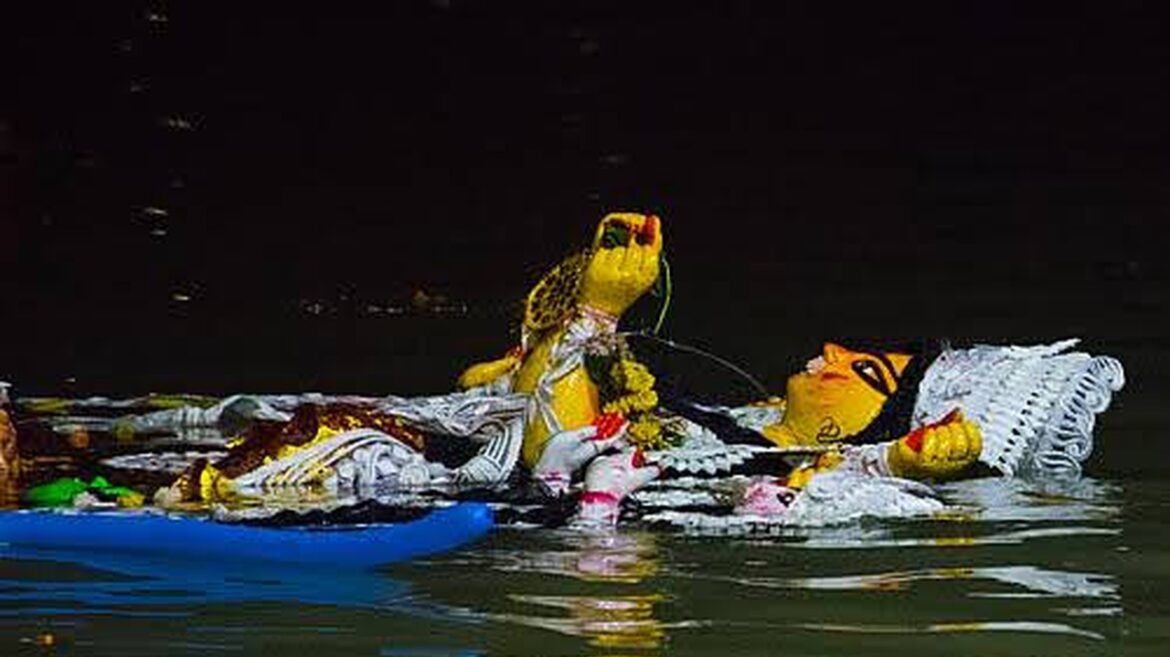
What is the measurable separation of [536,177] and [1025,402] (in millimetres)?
6070

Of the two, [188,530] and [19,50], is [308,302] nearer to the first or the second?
[188,530]

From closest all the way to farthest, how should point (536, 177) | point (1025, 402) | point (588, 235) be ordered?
point (1025, 402), point (588, 235), point (536, 177)

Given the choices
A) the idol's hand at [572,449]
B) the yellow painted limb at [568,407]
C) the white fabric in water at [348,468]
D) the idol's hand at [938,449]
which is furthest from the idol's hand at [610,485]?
the idol's hand at [938,449]

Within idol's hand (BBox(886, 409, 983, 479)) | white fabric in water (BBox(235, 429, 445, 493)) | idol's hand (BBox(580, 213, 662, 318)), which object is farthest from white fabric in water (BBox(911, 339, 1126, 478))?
white fabric in water (BBox(235, 429, 445, 493))

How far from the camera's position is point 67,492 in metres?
5.62

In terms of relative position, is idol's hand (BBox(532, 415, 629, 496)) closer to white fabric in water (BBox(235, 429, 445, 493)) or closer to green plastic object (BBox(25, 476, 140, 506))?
white fabric in water (BBox(235, 429, 445, 493))

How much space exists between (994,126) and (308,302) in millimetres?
4859

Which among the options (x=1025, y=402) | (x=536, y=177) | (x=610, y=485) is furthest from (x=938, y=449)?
(x=536, y=177)

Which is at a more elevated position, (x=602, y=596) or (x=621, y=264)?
(x=621, y=264)

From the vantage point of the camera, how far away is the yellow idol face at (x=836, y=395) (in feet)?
19.5

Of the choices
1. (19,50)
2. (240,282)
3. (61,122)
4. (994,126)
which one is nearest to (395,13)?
(19,50)

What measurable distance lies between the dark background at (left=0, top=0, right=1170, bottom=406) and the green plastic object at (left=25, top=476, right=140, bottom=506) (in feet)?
3.94

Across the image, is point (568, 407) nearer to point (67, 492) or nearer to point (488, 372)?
point (488, 372)

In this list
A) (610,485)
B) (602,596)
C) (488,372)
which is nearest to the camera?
(602,596)
